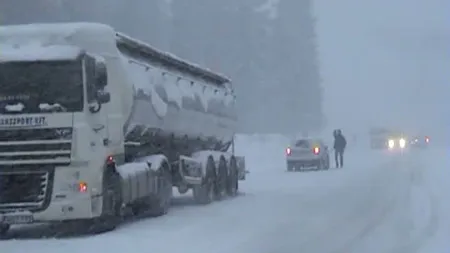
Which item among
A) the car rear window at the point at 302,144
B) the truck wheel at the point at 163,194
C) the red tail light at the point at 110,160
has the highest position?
the car rear window at the point at 302,144

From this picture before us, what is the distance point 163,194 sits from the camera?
18812 millimetres

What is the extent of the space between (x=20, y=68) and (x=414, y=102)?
129m

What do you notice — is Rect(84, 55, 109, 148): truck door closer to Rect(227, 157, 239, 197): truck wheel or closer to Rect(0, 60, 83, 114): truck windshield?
Rect(0, 60, 83, 114): truck windshield

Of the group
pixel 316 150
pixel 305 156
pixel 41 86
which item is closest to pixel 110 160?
pixel 41 86

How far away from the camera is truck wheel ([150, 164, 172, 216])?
1855cm

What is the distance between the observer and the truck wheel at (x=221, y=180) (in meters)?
23.4

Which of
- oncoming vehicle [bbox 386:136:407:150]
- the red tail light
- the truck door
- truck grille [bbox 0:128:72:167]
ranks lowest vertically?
the red tail light

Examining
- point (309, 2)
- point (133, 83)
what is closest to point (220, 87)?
point (133, 83)

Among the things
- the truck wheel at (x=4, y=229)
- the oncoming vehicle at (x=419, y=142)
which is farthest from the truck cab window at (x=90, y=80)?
the oncoming vehicle at (x=419, y=142)

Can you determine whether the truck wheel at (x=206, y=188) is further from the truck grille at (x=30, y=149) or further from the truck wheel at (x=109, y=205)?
the truck grille at (x=30, y=149)

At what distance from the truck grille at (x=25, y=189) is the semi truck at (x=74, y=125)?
15 mm

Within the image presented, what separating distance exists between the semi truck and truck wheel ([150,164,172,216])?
0.20ft

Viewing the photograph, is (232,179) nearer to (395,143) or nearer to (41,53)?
(41,53)

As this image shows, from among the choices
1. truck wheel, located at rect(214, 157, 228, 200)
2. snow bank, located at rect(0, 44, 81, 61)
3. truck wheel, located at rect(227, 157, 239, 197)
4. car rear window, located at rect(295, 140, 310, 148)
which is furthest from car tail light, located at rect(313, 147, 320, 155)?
snow bank, located at rect(0, 44, 81, 61)
